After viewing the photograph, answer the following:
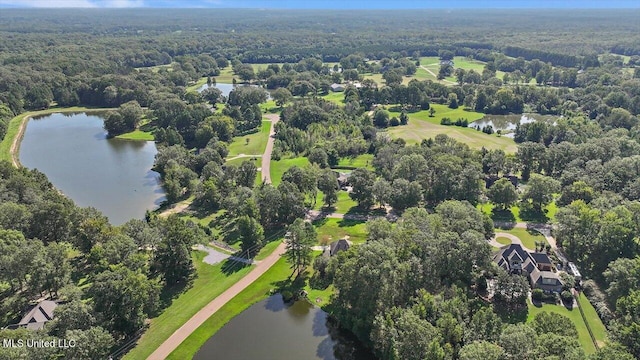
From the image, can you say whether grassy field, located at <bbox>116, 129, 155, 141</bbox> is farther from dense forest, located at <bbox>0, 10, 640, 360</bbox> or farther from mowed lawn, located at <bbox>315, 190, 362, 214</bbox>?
mowed lawn, located at <bbox>315, 190, 362, 214</bbox>

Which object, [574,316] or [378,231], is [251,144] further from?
[574,316]

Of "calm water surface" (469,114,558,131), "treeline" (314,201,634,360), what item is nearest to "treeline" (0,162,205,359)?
"treeline" (314,201,634,360)

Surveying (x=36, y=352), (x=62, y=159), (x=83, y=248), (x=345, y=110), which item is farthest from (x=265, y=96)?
(x=36, y=352)

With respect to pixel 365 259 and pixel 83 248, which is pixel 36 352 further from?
pixel 365 259

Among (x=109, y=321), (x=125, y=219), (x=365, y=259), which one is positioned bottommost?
(x=125, y=219)

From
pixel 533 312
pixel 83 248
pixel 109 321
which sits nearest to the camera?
pixel 109 321

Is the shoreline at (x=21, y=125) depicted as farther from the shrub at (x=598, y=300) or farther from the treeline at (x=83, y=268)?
the shrub at (x=598, y=300)

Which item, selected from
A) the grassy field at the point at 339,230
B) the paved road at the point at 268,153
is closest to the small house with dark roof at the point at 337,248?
the grassy field at the point at 339,230
